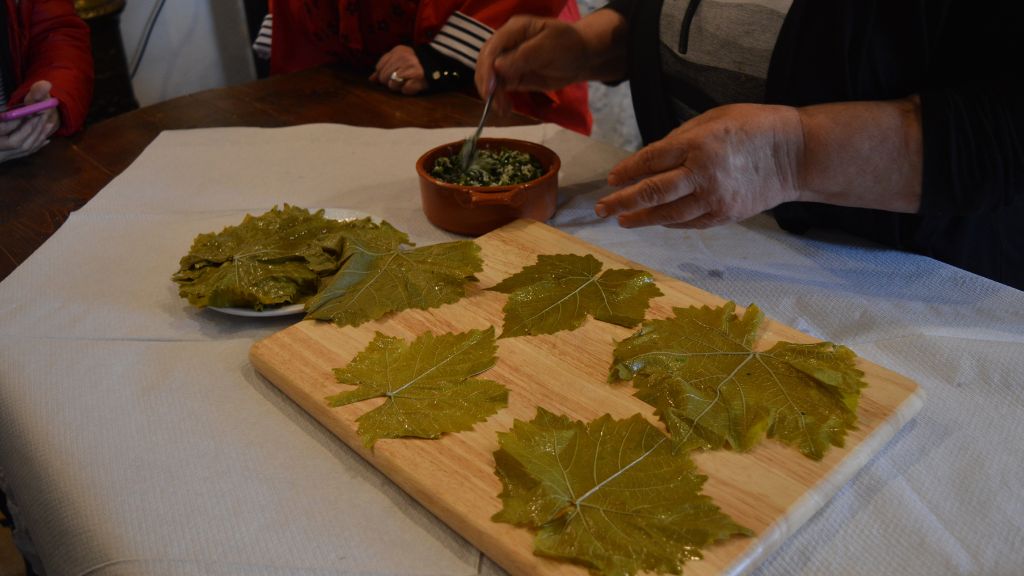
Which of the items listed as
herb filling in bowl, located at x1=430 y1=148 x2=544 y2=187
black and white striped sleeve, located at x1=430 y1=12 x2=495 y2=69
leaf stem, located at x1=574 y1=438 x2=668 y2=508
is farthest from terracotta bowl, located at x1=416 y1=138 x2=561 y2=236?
black and white striped sleeve, located at x1=430 y1=12 x2=495 y2=69

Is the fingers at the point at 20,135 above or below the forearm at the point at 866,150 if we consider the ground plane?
below

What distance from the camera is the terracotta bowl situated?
121 cm

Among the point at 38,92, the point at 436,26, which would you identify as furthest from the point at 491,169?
the point at 38,92

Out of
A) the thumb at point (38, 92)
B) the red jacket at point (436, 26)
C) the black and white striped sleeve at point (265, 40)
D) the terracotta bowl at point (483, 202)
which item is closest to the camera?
the terracotta bowl at point (483, 202)

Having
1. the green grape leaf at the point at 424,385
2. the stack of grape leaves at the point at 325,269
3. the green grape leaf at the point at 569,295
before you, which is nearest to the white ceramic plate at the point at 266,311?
the stack of grape leaves at the point at 325,269

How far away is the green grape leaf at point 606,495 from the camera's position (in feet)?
2.15

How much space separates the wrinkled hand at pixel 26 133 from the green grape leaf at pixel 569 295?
1113 mm

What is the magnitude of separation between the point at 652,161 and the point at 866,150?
0.27 metres

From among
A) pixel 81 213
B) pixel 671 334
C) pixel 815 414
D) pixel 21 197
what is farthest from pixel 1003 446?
pixel 21 197

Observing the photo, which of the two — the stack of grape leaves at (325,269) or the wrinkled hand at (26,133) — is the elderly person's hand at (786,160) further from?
the wrinkled hand at (26,133)

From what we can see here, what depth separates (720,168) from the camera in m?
1.00

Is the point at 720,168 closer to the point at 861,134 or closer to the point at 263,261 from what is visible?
the point at 861,134

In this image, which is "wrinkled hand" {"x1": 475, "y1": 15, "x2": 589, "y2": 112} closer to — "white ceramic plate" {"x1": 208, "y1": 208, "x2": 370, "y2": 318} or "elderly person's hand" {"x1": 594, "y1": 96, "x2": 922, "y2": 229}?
"elderly person's hand" {"x1": 594, "y1": 96, "x2": 922, "y2": 229}

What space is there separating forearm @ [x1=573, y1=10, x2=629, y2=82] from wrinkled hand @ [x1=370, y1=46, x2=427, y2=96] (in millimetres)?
455
